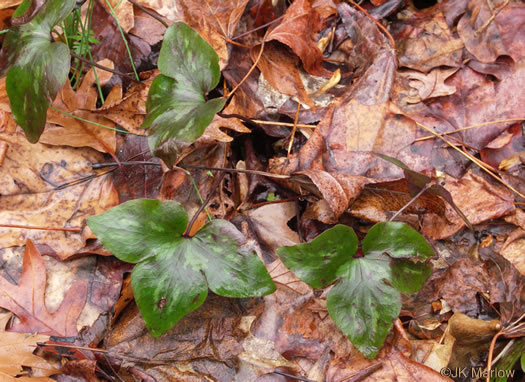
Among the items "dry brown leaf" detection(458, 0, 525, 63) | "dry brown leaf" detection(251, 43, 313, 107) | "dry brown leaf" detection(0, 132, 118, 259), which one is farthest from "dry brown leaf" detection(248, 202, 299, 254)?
"dry brown leaf" detection(458, 0, 525, 63)

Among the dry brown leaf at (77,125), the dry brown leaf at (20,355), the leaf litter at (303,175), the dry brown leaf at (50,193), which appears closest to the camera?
the dry brown leaf at (20,355)

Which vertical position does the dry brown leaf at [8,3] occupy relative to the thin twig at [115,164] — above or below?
above

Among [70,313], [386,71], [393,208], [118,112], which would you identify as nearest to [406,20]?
[386,71]

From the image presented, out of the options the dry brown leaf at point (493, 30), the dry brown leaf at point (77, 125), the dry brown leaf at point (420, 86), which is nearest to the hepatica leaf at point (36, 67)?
the dry brown leaf at point (77, 125)

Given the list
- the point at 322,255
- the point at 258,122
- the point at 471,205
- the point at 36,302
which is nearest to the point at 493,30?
the point at 471,205

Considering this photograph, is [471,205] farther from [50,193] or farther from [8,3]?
[8,3]

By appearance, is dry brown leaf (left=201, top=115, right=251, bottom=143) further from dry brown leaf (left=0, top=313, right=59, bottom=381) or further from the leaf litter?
dry brown leaf (left=0, top=313, right=59, bottom=381)

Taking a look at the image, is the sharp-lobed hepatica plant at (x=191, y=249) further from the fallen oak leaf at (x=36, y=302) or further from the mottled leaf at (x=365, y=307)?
the fallen oak leaf at (x=36, y=302)
